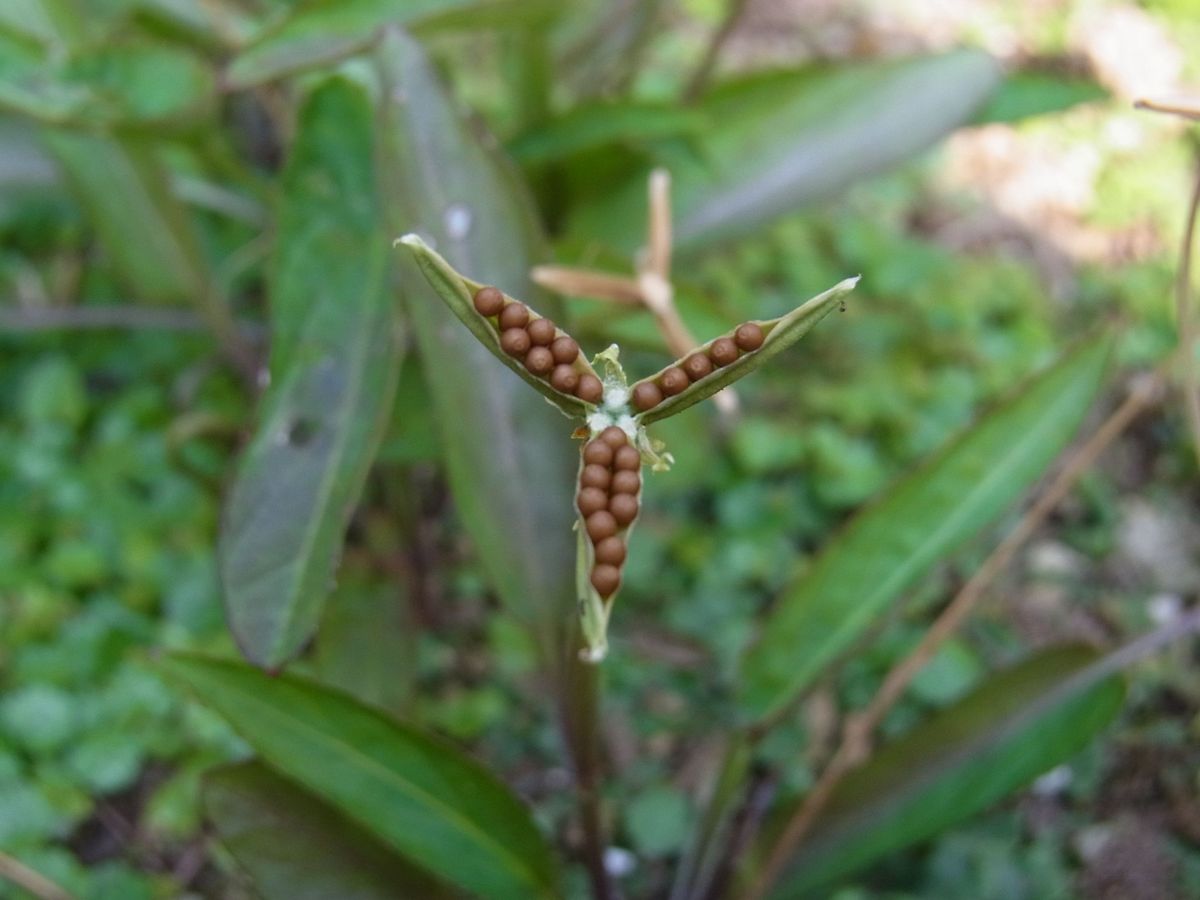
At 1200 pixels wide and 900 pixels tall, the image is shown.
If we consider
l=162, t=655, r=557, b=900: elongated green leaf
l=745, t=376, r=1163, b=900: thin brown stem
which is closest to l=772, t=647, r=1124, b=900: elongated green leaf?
l=745, t=376, r=1163, b=900: thin brown stem

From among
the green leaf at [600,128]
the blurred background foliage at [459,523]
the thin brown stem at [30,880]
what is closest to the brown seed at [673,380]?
the blurred background foliage at [459,523]

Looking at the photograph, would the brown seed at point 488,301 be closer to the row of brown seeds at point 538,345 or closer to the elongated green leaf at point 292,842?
the row of brown seeds at point 538,345

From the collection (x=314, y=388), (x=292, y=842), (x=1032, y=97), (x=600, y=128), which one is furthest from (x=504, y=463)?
(x=1032, y=97)

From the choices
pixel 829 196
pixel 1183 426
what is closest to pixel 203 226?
pixel 829 196

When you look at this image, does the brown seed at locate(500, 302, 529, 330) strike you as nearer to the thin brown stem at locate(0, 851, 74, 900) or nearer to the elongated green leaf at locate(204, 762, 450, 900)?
the elongated green leaf at locate(204, 762, 450, 900)

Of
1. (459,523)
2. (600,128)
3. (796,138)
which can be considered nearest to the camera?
(600,128)

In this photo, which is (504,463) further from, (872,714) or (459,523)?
(459,523)
